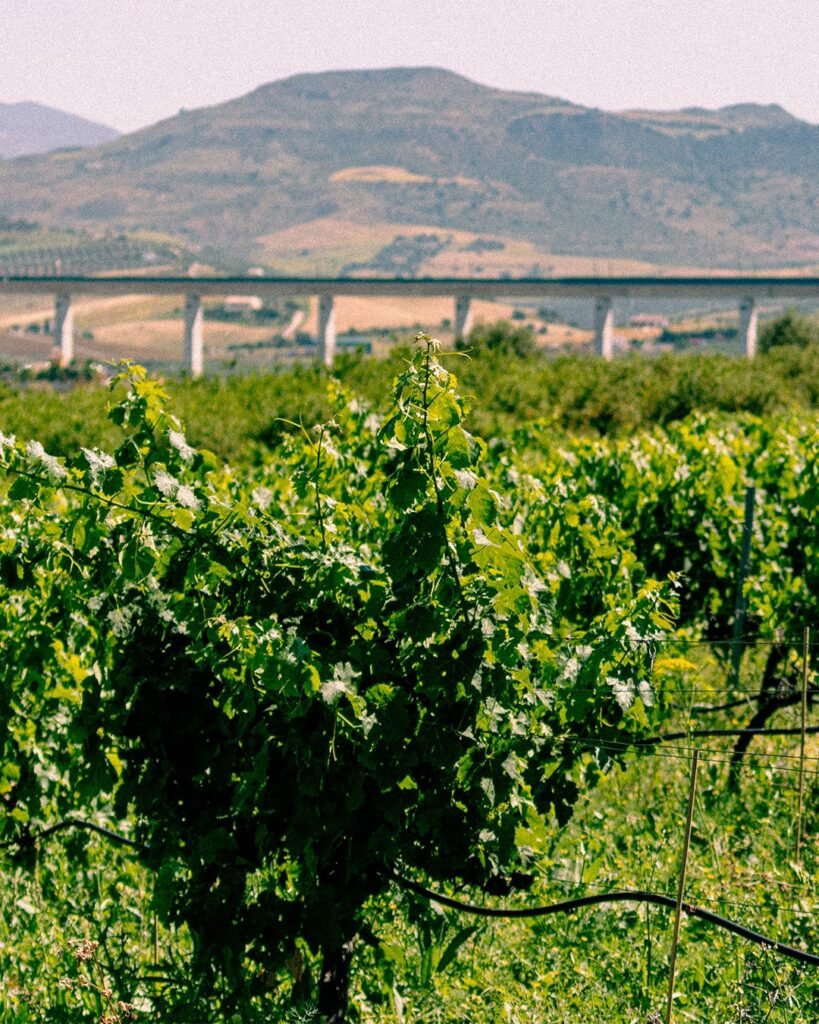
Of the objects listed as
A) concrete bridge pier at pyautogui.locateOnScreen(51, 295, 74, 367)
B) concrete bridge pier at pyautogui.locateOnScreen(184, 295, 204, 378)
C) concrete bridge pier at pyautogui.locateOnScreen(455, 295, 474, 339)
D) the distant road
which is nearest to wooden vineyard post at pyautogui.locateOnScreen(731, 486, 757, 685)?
the distant road

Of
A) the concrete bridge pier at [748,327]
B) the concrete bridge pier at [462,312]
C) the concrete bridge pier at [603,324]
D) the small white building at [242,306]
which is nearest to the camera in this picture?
the concrete bridge pier at [748,327]

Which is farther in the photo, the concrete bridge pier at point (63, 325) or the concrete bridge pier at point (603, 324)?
the concrete bridge pier at point (63, 325)

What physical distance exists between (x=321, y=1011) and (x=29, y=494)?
1830 millimetres

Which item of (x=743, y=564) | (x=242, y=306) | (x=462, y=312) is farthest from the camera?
(x=242, y=306)

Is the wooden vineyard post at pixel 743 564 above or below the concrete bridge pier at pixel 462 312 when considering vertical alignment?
below

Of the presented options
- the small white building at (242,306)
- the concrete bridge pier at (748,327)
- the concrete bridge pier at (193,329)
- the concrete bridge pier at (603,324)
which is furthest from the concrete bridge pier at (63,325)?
the small white building at (242,306)

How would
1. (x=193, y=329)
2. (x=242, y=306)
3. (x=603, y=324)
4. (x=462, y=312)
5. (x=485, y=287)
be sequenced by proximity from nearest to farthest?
(x=603, y=324), (x=193, y=329), (x=462, y=312), (x=485, y=287), (x=242, y=306)

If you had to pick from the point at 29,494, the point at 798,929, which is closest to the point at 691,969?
the point at 798,929

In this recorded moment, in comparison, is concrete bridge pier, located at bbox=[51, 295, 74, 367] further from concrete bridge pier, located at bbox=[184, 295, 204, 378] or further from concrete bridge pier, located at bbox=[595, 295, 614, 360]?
concrete bridge pier, located at bbox=[595, 295, 614, 360]

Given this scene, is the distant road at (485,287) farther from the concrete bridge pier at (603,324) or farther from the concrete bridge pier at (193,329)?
the concrete bridge pier at (603,324)

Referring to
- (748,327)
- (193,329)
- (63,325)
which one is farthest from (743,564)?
(63,325)

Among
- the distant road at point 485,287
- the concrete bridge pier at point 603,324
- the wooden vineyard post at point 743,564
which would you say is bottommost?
the wooden vineyard post at point 743,564

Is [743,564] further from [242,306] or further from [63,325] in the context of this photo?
[242,306]

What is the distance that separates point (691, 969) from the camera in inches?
172
